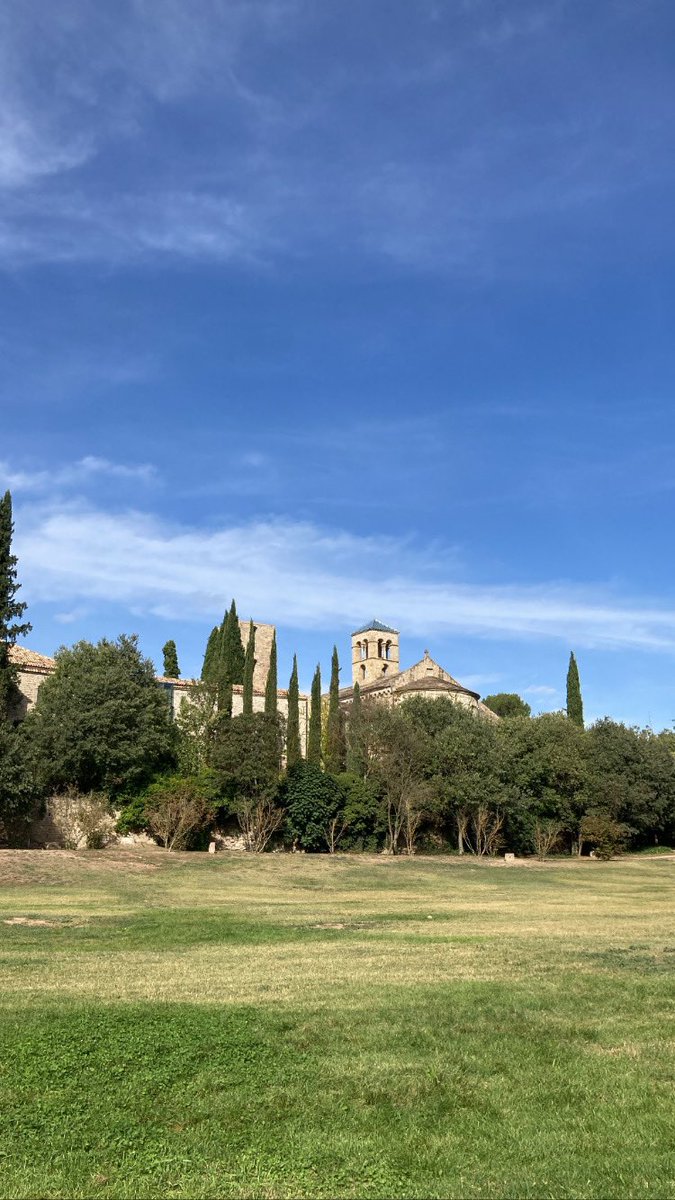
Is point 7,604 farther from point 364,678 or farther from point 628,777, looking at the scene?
point 364,678

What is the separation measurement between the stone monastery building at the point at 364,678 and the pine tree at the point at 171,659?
21.0 ft

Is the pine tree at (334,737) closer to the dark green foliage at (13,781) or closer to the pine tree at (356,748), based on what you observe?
the pine tree at (356,748)

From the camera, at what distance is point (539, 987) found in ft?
33.8

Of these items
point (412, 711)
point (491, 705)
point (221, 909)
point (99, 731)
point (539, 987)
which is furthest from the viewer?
point (491, 705)

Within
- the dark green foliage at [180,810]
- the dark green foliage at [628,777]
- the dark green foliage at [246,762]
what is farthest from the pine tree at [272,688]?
the dark green foliage at [628,777]

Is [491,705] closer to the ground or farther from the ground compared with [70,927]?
farther from the ground

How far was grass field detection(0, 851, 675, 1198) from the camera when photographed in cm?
535

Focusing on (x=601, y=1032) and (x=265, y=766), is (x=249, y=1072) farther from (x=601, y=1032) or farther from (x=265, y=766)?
(x=265, y=766)

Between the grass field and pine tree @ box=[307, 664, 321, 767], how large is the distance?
41.5 metres

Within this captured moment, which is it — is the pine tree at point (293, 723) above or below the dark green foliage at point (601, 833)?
above

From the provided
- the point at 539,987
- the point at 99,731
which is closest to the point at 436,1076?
the point at 539,987

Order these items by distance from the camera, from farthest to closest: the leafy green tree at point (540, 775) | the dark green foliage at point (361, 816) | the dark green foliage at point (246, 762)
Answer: the leafy green tree at point (540, 775) < the dark green foliage at point (361, 816) < the dark green foliage at point (246, 762)

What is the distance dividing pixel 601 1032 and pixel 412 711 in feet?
145

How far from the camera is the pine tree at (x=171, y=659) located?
257 feet
